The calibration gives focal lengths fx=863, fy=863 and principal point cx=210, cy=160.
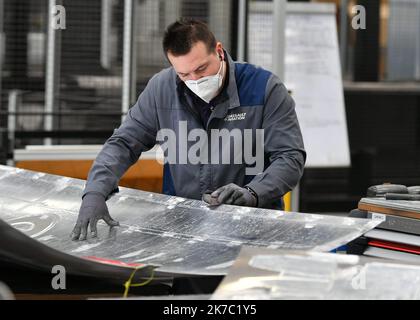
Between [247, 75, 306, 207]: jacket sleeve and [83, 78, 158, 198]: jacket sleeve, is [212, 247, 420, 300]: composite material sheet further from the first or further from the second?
[83, 78, 158, 198]: jacket sleeve

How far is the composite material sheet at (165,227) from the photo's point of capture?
2.13 m

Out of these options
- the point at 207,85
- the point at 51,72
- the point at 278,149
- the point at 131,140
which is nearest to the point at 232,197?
the point at 278,149

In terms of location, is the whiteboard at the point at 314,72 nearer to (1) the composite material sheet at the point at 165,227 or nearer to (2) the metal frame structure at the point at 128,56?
(2) the metal frame structure at the point at 128,56

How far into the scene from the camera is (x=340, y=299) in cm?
168

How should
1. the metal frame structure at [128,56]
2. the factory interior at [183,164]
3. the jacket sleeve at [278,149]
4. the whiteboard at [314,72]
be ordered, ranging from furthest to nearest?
1. the metal frame structure at [128,56]
2. the whiteboard at [314,72]
3. the jacket sleeve at [278,149]
4. the factory interior at [183,164]

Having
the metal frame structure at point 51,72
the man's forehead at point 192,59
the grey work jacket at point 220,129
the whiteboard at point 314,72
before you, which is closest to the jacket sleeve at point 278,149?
the grey work jacket at point 220,129

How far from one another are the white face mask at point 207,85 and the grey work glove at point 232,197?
438 millimetres

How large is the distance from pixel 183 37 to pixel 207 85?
0.72ft

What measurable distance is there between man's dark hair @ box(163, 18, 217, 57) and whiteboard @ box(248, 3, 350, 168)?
3.29 metres

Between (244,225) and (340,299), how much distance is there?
2.38 ft

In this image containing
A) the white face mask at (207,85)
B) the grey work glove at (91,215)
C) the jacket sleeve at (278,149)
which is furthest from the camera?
the white face mask at (207,85)

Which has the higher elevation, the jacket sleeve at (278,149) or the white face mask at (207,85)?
the white face mask at (207,85)

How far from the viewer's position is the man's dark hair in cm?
283
